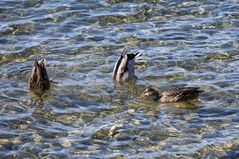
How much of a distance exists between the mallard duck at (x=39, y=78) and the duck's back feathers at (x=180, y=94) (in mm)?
2513

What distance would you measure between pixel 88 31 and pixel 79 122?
5.49 meters

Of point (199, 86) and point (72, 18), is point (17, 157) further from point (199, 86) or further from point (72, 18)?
point (72, 18)

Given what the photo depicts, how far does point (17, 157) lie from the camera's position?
35.3 ft

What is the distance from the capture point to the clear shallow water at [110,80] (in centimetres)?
1125

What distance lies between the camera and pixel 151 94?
43.4 feet

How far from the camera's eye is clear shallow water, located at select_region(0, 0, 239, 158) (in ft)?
36.9

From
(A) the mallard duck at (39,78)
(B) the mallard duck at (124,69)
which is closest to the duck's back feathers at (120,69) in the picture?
(B) the mallard duck at (124,69)

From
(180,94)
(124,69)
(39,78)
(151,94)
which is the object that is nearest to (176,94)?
(180,94)

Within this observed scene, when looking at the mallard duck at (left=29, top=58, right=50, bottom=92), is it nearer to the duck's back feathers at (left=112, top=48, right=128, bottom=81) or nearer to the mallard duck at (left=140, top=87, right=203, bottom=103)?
the duck's back feathers at (left=112, top=48, right=128, bottom=81)

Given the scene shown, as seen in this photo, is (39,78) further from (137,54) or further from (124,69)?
(137,54)

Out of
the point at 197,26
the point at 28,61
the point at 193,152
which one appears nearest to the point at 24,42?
the point at 28,61

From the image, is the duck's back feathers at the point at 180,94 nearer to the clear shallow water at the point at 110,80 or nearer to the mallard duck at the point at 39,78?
the clear shallow water at the point at 110,80

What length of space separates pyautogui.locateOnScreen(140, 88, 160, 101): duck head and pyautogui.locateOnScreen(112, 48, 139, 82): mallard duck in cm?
125

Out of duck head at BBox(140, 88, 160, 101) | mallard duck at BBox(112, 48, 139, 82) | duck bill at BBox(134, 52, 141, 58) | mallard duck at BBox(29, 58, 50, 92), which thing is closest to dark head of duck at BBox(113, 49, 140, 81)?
mallard duck at BBox(112, 48, 139, 82)
